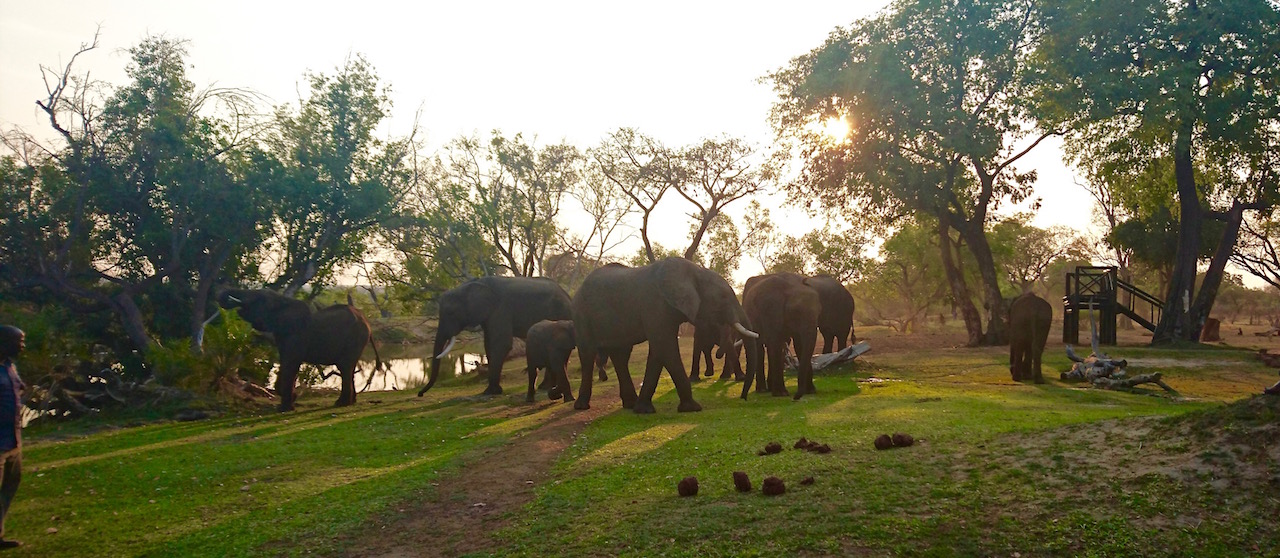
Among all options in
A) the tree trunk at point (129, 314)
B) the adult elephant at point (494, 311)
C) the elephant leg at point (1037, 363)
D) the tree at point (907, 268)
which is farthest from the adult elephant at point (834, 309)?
the tree at point (907, 268)

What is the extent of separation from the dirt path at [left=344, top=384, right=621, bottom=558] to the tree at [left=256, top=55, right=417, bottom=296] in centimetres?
1494

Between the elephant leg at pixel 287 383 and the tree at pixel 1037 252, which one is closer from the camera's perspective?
the elephant leg at pixel 287 383

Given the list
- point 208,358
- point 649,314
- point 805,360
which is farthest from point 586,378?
point 208,358

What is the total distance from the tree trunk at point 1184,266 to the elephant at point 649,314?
73.2 feet

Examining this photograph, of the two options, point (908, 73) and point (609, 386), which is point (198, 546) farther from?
point (908, 73)

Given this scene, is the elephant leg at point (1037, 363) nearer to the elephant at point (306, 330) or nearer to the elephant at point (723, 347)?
the elephant at point (723, 347)

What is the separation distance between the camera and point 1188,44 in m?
26.0

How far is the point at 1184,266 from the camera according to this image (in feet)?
95.6

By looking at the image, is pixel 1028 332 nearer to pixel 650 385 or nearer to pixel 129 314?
pixel 650 385

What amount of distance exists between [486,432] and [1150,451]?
28.2 ft

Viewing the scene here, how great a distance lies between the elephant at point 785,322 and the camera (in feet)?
47.8

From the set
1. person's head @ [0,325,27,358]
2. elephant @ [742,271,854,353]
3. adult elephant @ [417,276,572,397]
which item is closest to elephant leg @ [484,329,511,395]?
adult elephant @ [417,276,572,397]

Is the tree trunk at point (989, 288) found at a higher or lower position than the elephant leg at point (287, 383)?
higher

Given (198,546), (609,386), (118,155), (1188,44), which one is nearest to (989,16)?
(1188,44)
